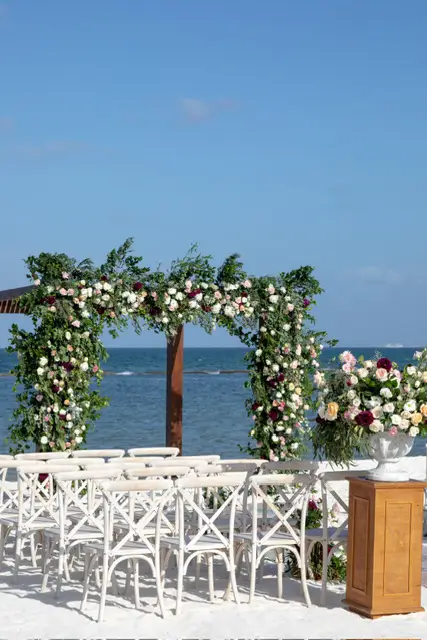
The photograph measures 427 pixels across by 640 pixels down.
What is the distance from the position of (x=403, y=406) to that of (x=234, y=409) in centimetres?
2700

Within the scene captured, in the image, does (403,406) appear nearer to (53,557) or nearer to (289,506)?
(289,506)

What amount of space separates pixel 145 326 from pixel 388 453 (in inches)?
156

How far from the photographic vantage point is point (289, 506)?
7.42 m

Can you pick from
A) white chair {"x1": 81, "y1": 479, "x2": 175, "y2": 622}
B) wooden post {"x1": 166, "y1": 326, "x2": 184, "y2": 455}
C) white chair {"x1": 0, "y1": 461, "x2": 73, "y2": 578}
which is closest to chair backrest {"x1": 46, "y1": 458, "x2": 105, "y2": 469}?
white chair {"x1": 0, "y1": 461, "x2": 73, "y2": 578}

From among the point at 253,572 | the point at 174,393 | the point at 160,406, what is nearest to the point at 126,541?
the point at 253,572

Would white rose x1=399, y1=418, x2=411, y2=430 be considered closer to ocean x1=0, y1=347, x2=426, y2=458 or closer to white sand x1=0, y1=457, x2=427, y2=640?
ocean x1=0, y1=347, x2=426, y2=458

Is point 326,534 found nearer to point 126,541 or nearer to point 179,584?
point 179,584

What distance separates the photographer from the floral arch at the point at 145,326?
9562 millimetres

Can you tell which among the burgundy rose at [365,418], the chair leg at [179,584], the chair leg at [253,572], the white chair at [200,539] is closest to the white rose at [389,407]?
the burgundy rose at [365,418]

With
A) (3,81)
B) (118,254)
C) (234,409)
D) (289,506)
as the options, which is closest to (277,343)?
(118,254)

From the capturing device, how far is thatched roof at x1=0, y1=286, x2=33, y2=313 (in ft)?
31.7

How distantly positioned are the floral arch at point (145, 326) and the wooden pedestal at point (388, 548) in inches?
140

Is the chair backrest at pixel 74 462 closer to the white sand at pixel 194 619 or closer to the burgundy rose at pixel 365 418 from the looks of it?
the white sand at pixel 194 619

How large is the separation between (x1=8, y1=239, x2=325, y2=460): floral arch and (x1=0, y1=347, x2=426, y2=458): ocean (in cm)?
248
